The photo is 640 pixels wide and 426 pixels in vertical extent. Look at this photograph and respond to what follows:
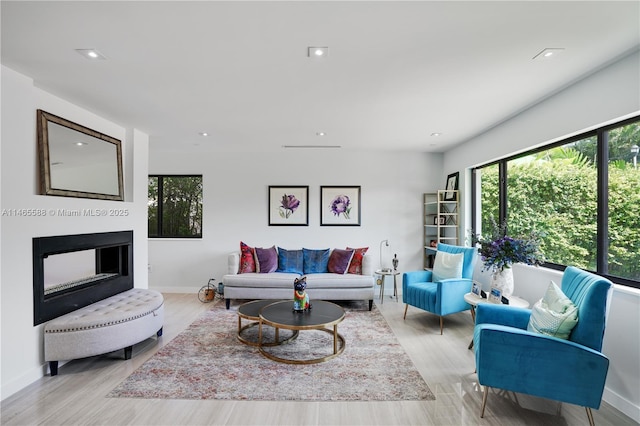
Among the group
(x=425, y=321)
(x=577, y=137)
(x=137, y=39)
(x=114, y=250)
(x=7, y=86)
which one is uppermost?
(x=137, y=39)

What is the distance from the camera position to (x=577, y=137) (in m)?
2.83

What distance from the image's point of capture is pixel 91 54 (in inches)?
85.4

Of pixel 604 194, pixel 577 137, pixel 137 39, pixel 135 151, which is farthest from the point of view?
pixel 135 151

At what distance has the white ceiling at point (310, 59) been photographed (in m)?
1.72

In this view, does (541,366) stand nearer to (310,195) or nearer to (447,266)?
(447,266)

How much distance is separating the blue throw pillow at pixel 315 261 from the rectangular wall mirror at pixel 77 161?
8.92 feet

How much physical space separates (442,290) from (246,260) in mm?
2914

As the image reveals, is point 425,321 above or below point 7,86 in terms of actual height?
below

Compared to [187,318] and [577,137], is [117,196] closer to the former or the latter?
[187,318]

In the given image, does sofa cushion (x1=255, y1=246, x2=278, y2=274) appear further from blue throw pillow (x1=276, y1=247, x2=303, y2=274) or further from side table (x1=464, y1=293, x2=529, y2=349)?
side table (x1=464, y1=293, x2=529, y2=349)

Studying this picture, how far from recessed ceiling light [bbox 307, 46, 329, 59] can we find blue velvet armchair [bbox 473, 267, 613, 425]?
2.20 m

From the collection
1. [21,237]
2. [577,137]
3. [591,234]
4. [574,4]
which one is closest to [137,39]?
[21,237]

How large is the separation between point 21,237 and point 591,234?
4.82 meters

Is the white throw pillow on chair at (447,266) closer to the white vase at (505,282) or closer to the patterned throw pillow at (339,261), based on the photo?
the white vase at (505,282)
